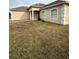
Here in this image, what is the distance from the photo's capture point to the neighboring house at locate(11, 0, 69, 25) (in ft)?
5.07

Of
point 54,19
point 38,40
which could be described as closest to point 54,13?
point 54,19

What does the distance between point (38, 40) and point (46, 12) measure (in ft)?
0.95

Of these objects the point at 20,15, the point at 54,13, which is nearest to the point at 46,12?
the point at 54,13

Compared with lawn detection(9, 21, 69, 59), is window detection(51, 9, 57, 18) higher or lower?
higher

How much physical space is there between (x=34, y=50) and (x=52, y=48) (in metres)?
0.17

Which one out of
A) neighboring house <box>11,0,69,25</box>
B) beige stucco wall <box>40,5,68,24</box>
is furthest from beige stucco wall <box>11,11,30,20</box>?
beige stucco wall <box>40,5,68,24</box>

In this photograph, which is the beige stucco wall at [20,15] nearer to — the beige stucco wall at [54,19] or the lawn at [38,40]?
the lawn at [38,40]

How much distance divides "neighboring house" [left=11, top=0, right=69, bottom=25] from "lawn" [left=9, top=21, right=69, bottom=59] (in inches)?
2.0

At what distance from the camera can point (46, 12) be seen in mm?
1581

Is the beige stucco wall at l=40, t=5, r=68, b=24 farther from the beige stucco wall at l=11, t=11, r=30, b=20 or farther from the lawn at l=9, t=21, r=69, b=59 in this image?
the beige stucco wall at l=11, t=11, r=30, b=20

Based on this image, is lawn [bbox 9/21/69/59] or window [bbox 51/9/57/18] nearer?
lawn [bbox 9/21/69/59]

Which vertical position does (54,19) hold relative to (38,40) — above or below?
above

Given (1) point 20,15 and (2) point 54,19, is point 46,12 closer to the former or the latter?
(2) point 54,19
